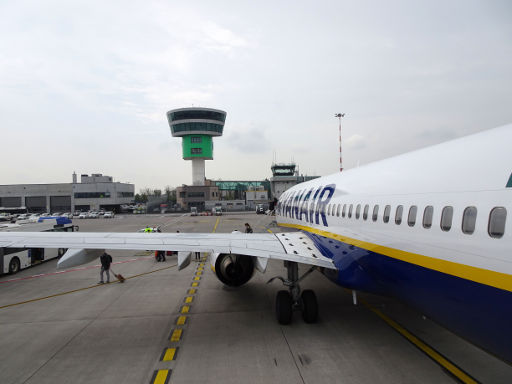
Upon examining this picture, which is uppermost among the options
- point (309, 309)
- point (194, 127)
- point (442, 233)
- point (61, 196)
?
point (194, 127)

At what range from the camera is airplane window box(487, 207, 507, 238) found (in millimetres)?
3926

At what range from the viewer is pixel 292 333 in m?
8.45

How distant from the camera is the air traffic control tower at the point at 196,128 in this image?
290 ft

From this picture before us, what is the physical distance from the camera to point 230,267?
423 inches

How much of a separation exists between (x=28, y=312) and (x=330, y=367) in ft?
32.1

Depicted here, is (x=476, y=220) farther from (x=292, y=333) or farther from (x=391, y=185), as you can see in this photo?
(x=292, y=333)

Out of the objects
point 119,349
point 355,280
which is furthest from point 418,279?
point 119,349

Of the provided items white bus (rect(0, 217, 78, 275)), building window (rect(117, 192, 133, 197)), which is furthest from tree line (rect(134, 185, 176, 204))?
white bus (rect(0, 217, 78, 275))

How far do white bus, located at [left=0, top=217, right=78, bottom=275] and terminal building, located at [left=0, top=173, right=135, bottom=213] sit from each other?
7501 cm

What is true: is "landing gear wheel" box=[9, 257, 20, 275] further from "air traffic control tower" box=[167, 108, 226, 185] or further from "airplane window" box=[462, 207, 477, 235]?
"air traffic control tower" box=[167, 108, 226, 185]

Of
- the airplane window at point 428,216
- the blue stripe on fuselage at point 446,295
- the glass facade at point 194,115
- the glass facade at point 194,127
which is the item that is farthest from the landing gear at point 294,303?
the glass facade at point 194,115

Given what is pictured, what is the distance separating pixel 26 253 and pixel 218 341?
14.9 m

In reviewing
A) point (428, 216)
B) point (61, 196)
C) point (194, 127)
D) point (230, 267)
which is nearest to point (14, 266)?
point (230, 267)

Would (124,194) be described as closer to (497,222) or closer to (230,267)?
(230,267)
